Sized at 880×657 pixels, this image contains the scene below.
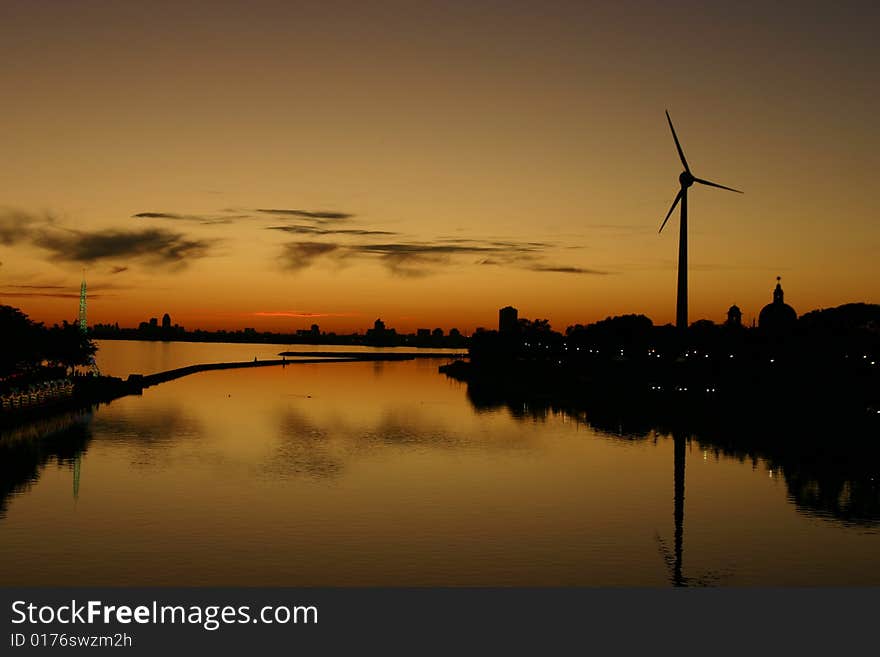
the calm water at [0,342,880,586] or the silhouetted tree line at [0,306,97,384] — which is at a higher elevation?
the silhouetted tree line at [0,306,97,384]

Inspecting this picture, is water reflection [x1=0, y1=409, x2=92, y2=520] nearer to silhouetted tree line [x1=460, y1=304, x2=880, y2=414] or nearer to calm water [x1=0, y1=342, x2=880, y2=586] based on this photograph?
calm water [x1=0, y1=342, x2=880, y2=586]

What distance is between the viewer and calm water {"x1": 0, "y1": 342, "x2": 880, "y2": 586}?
35.8m

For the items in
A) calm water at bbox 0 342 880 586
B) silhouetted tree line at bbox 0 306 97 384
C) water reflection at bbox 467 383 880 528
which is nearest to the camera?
calm water at bbox 0 342 880 586

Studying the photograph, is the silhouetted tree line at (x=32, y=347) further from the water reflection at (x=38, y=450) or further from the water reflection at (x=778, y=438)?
the water reflection at (x=778, y=438)

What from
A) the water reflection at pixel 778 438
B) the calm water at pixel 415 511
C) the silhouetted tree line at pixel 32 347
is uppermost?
the silhouetted tree line at pixel 32 347

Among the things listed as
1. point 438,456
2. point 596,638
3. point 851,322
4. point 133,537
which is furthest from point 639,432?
point 851,322

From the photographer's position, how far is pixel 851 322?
189125mm

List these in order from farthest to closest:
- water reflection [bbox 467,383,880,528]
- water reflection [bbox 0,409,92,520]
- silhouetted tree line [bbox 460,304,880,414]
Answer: silhouetted tree line [bbox 460,304,880,414]
water reflection [bbox 467,383,880,528]
water reflection [bbox 0,409,92,520]

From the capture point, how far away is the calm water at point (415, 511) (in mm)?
35750

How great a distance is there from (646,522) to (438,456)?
2712 centimetres

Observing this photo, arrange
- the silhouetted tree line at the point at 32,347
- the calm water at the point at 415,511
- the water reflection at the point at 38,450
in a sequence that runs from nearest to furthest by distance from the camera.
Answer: the calm water at the point at 415,511 < the water reflection at the point at 38,450 < the silhouetted tree line at the point at 32,347

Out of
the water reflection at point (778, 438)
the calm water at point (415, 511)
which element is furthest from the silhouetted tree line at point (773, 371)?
the calm water at point (415, 511)

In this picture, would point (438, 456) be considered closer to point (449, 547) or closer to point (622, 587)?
point (449, 547)

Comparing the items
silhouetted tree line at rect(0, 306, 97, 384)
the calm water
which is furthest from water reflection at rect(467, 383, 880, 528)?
silhouetted tree line at rect(0, 306, 97, 384)
